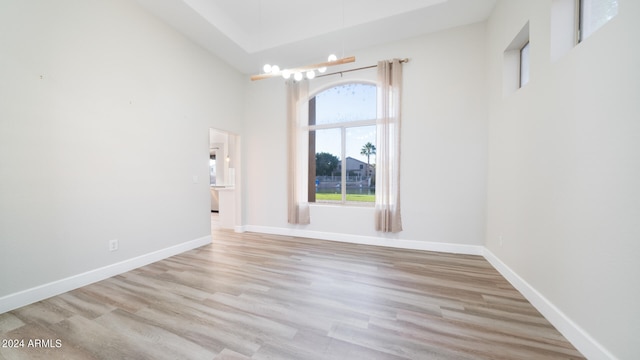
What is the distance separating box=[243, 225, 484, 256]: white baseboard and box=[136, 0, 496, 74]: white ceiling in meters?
3.62

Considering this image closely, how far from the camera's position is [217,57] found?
4.40 metres

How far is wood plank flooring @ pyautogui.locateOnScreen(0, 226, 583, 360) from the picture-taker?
5.12 ft

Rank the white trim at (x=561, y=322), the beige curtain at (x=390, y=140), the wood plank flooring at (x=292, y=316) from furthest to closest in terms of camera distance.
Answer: the beige curtain at (x=390, y=140) → the wood plank flooring at (x=292, y=316) → the white trim at (x=561, y=322)

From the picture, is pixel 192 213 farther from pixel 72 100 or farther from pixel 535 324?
pixel 535 324

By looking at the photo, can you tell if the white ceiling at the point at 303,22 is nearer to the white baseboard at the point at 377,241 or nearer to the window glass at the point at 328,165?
the window glass at the point at 328,165

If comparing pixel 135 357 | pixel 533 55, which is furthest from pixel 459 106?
pixel 135 357

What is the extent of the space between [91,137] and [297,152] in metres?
3.03

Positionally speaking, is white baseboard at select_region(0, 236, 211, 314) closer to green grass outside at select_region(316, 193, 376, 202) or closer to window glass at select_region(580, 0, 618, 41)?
green grass outside at select_region(316, 193, 376, 202)

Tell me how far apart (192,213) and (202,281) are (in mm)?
1667

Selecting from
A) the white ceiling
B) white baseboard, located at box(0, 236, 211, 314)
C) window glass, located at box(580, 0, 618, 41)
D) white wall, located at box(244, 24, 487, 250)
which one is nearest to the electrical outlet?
white baseboard, located at box(0, 236, 211, 314)

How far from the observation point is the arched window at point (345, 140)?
4.41 m

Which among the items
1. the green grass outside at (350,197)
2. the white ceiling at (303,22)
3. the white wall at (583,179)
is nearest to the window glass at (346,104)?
the white ceiling at (303,22)

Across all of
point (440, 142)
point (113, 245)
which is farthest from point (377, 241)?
point (113, 245)

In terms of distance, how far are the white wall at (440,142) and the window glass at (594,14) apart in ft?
5.47
